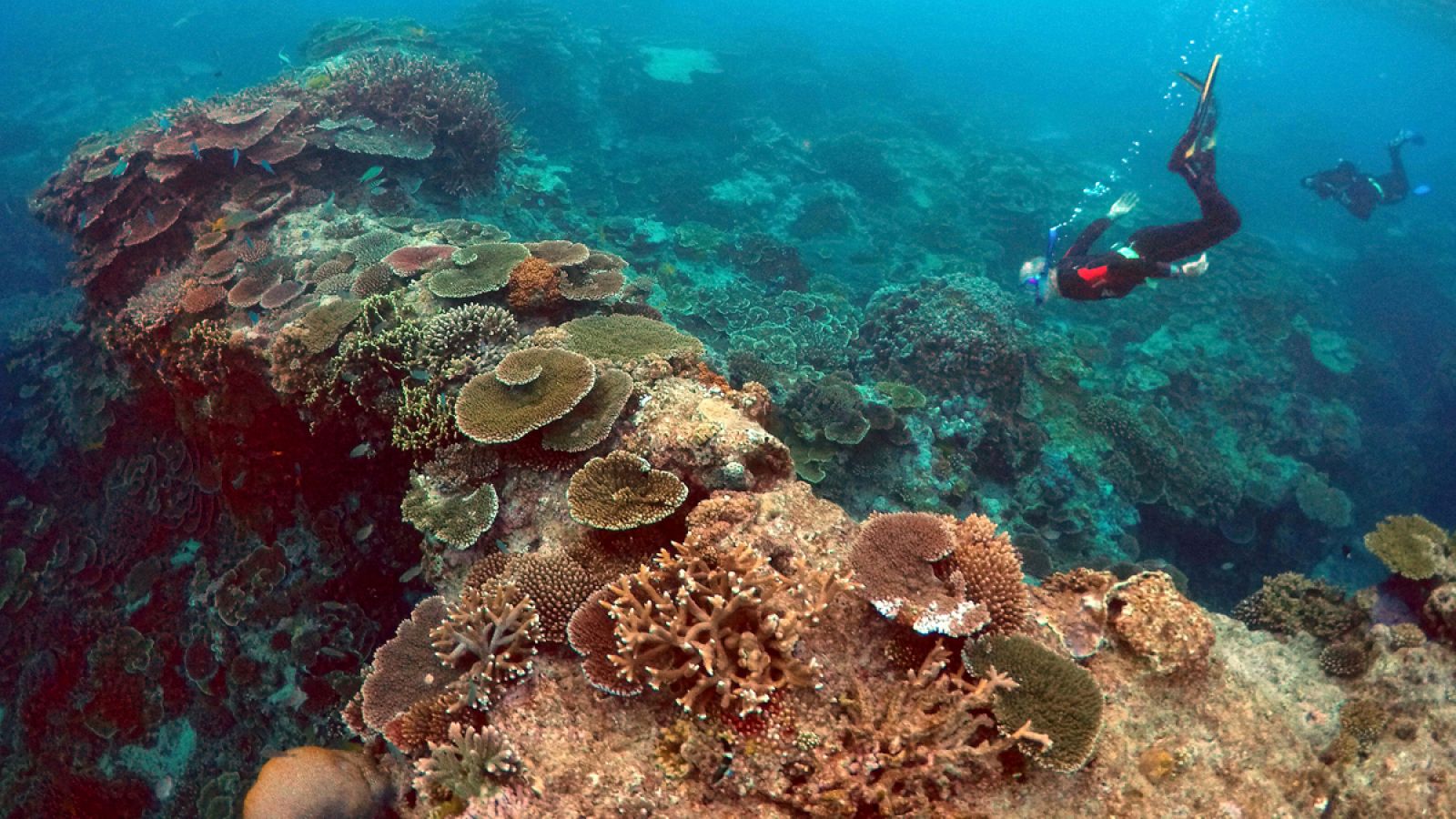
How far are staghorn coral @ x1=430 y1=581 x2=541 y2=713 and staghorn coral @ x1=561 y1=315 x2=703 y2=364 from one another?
2260 millimetres

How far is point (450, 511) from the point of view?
14.9 ft

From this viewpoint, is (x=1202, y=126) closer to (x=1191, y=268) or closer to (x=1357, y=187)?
(x=1191, y=268)

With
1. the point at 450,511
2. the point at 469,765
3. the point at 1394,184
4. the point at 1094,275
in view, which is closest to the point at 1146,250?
the point at 1094,275

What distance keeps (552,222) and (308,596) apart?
10.6m

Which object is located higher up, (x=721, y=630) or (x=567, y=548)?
(x=721, y=630)

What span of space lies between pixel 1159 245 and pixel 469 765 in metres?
9.57

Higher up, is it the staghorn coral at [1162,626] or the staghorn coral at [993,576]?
the staghorn coral at [993,576]

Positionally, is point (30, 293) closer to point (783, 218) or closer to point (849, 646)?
point (783, 218)

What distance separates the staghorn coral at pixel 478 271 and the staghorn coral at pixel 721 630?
386cm

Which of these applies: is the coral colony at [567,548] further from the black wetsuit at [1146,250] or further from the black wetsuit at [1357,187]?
the black wetsuit at [1357,187]

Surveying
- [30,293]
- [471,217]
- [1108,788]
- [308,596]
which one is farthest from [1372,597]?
[30,293]

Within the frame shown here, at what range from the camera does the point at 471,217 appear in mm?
11781

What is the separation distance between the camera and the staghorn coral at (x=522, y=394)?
4539 mm

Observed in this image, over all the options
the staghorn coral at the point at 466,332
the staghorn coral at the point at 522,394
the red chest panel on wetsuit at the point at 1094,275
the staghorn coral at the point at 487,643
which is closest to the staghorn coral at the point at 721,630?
the staghorn coral at the point at 487,643
